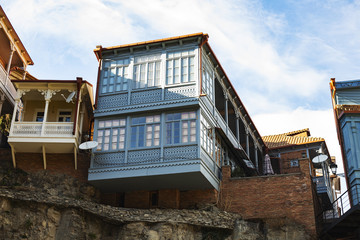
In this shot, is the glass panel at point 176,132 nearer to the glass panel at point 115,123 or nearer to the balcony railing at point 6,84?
the glass panel at point 115,123

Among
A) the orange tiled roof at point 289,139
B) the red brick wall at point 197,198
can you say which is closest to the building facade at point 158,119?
the red brick wall at point 197,198

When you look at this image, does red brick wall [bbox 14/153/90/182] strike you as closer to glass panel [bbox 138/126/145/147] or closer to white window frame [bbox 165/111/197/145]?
glass panel [bbox 138/126/145/147]

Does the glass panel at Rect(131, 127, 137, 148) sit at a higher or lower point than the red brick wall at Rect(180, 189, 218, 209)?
higher

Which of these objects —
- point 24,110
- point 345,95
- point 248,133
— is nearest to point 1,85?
point 24,110

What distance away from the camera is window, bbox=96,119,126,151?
88.4 ft

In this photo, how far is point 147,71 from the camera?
28.2m

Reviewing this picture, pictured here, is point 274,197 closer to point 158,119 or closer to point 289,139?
point 158,119

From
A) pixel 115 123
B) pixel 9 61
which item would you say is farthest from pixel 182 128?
pixel 9 61

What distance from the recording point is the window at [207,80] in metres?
28.1

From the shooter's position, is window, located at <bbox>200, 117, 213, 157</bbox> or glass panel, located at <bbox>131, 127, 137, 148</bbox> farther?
glass panel, located at <bbox>131, 127, 137, 148</bbox>

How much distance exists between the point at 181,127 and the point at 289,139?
16.5 metres

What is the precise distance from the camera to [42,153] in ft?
90.4

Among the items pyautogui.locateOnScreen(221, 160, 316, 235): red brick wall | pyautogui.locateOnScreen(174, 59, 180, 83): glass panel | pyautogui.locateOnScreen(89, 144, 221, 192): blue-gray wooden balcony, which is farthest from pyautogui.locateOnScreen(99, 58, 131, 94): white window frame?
pyautogui.locateOnScreen(221, 160, 316, 235): red brick wall

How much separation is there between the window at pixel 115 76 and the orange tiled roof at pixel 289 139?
52.1ft
